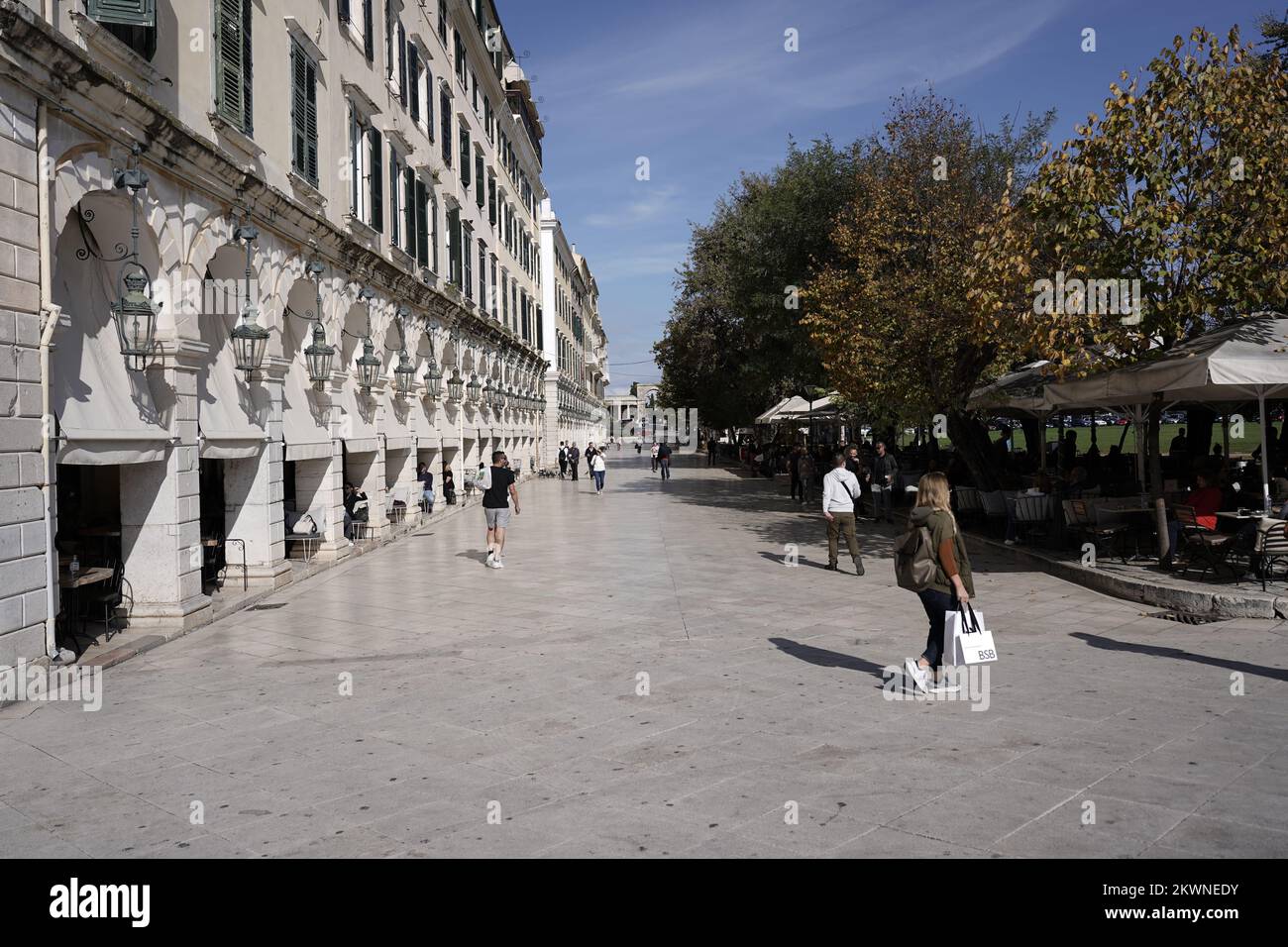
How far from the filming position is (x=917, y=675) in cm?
700

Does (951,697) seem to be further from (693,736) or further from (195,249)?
(195,249)

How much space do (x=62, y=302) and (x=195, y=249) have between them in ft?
7.62

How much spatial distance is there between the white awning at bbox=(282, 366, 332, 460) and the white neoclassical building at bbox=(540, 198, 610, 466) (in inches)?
1271

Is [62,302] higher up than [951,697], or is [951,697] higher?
[62,302]

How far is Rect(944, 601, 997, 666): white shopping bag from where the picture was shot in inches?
251

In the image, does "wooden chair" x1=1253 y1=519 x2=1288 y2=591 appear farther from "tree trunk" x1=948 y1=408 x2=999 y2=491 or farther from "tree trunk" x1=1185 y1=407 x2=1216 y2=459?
"tree trunk" x1=1185 y1=407 x2=1216 y2=459

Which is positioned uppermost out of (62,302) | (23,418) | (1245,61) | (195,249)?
(1245,61)

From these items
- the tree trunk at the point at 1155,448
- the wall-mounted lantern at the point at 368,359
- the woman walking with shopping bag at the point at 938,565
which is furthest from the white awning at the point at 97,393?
the tree trunk at the point at 1155,448

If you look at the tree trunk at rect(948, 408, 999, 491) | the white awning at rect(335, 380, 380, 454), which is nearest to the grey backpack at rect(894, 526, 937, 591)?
the tree trunk at rect(948, 408, 999, 491)

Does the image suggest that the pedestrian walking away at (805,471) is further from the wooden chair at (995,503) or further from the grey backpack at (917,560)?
the grey backpack at (917,560)

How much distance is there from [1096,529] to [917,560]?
7234 mm

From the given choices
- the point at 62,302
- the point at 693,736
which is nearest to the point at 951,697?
the point at 693,736

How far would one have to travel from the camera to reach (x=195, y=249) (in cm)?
1075

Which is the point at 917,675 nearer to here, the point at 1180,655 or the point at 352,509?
the point at 1180,655
